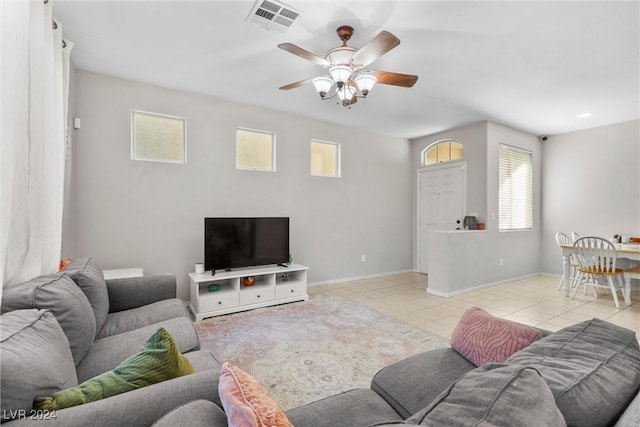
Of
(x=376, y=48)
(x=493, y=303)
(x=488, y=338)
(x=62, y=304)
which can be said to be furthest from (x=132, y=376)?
(x=493, y=303)

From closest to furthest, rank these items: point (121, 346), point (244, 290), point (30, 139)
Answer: point (121, 346)
point (30, 139)
point (244, 290)

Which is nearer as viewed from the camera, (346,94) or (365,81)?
(365,81)

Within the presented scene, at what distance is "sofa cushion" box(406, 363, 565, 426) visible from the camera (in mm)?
580

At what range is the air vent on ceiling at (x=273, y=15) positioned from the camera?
2.16 m

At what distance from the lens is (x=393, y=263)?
5.84 m

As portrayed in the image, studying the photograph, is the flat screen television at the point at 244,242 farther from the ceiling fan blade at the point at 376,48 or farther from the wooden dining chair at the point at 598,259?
the wooden dining chair at the point at 598,259

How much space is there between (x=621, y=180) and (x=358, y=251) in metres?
4.48

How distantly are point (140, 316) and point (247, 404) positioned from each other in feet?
6.10

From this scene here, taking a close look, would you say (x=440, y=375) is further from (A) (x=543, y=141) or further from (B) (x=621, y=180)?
(A) (x=543, y=141)

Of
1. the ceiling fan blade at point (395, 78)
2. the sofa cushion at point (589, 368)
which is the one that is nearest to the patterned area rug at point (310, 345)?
the sofa cushion at point (589, 368)

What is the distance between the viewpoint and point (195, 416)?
0.76 metres

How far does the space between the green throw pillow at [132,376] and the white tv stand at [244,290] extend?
7.95 feet

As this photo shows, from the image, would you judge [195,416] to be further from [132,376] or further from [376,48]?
[376,48]

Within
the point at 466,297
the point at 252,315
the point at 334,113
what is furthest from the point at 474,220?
the point at 252,315
